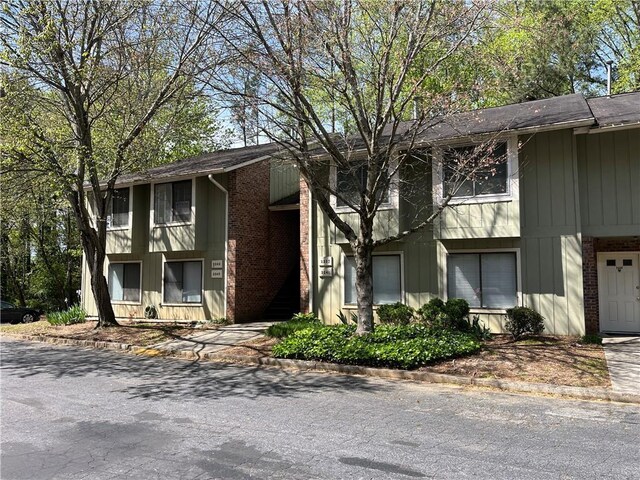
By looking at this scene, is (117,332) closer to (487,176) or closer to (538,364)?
(487,176)

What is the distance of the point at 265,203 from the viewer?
1909 cm

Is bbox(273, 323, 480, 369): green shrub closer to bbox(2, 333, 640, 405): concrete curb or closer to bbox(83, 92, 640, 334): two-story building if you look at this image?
bbox(2, 333, 640, 405): concrete curb

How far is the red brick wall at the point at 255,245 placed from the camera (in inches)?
683

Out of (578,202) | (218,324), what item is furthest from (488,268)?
(218,324)

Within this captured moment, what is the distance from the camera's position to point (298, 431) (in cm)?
608

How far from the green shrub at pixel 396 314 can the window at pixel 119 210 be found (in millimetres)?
10940

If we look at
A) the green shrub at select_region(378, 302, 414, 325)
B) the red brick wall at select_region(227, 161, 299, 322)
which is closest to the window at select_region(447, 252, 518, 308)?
the green shrub at select_region(378, 302, 414, 325)

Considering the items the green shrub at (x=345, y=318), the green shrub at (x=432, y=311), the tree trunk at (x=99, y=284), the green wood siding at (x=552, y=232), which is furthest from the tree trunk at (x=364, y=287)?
the tree trunk at (x=99, y=284)

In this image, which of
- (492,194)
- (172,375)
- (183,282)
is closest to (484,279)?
(492,194)

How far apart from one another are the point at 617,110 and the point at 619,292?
16.0ft

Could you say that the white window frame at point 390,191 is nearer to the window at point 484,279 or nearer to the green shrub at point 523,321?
the window at point 484,279

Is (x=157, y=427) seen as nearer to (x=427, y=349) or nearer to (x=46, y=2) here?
(x=427, y=349)

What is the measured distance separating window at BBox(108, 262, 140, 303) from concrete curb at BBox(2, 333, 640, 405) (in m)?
5.75

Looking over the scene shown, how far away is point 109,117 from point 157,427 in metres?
13.3
